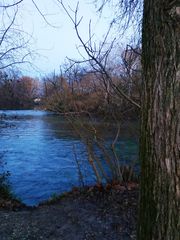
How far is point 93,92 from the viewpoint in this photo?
8953 mm

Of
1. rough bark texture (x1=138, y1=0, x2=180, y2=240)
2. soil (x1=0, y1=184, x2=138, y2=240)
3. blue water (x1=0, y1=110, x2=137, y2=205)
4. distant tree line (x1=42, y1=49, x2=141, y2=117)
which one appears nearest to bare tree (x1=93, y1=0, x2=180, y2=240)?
rough bark texture (x1=138, y1=0, x2=180, y2=240)

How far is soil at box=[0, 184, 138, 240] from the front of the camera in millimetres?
5344

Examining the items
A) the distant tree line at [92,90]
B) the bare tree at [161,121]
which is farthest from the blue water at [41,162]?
the bare tree at [161,121]

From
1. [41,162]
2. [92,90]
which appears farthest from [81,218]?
[41,162]

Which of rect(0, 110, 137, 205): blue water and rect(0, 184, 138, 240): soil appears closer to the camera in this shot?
rect(0, 184, 138, 240): soil

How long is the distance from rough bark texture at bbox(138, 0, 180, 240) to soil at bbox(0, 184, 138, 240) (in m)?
3.24

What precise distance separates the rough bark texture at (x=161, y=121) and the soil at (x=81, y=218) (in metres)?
3.24

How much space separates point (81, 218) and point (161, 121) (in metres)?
4.34

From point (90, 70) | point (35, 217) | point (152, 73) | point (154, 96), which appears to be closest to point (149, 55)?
point (152, 73)

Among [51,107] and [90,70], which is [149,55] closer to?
[90,70]

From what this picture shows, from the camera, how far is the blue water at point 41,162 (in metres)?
10.9

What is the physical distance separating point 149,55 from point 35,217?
15.9ft

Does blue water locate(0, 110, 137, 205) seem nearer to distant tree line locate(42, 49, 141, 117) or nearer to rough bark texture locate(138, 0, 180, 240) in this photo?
distant tree line locate(42, 49, 141, 117)

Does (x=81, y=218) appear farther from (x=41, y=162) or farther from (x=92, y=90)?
(x=41, y=162)
